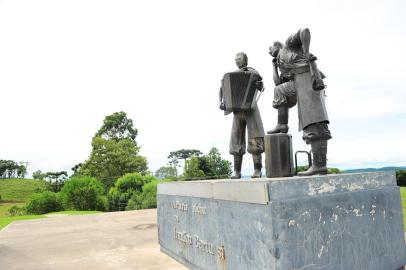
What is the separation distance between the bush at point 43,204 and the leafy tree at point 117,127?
50.2 feet

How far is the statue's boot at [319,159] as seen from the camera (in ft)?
13.8

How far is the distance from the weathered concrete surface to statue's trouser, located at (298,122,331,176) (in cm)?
266

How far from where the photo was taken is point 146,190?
65.5 ft

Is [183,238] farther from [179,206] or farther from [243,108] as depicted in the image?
[243,108]

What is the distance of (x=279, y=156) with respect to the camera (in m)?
4.34

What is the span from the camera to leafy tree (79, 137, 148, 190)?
104ft

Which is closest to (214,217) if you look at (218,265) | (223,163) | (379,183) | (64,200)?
(218,265)

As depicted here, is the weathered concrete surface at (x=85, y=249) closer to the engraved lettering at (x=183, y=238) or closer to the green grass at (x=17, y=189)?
the engraved lettering at (x=183, y=238)

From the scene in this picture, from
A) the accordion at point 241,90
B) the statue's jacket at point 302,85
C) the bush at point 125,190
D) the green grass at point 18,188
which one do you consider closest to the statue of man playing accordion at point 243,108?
the accordion at point 241,90

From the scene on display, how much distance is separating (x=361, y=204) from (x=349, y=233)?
442 millimetres

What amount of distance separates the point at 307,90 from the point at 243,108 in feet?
4.36

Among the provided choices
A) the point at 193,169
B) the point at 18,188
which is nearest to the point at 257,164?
the point at 193,169

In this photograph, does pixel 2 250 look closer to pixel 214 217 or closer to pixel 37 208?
pixel 214 217

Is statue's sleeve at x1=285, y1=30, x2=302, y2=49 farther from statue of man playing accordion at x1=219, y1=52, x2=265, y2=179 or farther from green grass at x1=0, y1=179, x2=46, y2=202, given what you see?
green grass at x1=0, y1=179, x2=46, y2=202
